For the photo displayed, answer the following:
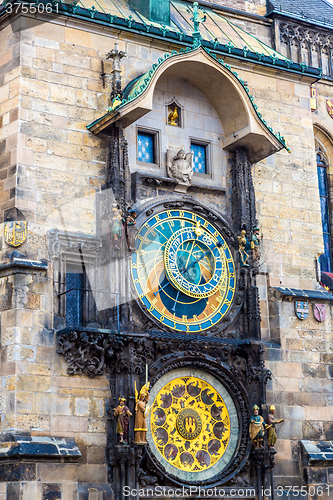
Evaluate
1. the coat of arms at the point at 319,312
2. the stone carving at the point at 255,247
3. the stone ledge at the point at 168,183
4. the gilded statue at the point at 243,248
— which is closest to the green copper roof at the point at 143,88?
the stone ledge at the point at 168,183

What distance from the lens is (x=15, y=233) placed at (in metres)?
15.4

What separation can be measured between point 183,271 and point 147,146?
2370 millimetres

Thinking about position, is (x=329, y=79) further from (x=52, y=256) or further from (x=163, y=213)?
(x=52, y=256)

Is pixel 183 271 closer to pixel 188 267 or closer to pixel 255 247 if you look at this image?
pixel 188 267

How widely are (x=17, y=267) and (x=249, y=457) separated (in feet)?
16.6

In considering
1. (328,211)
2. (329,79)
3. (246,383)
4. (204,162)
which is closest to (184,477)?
(246,383)

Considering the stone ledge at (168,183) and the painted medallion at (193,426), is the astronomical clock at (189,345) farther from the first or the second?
the stone ledge at (168,183)

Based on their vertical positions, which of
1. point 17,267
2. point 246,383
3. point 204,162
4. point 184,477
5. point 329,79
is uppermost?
point 329,79

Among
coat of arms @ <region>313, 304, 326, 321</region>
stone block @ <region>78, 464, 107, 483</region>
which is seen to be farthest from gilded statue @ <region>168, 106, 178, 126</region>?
stone block @ <region>78, 464, 107, 483</region>

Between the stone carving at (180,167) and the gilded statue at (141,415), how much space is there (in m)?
3.91

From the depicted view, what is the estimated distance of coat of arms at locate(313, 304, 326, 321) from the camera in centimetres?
1802

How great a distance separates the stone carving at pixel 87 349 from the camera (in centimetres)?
1510

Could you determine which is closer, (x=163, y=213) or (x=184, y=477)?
(x=184, y=477)

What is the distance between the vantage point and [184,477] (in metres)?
15.8
